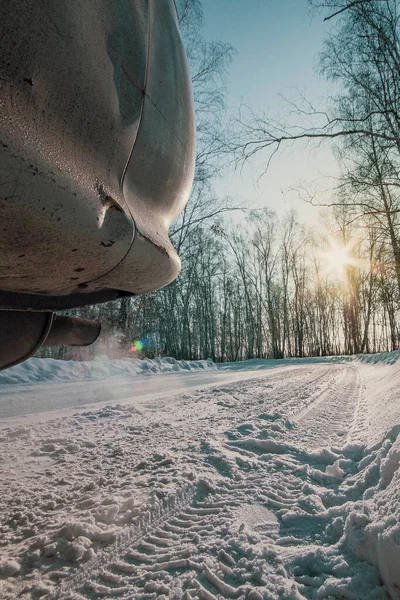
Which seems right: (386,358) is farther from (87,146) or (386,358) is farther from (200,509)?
(87,146)

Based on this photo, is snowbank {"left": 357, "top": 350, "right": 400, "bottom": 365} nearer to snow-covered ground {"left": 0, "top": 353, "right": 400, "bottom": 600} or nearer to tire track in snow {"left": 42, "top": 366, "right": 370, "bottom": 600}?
snow-covered ground {"left": 0, "top": 353, "right": 400, "bottom": 600}

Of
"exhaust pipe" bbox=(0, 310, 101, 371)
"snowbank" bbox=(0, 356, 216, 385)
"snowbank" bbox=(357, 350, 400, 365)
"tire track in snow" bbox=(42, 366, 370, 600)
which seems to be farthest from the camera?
"snowbank" bbox=(357, 350, 400, 365)

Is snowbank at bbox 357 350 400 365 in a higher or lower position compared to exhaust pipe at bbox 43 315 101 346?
lower

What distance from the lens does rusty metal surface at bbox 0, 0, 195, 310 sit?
604 mm

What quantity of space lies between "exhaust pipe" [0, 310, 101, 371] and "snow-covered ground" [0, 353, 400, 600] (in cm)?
68

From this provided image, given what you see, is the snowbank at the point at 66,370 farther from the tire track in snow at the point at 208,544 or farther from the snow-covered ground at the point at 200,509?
the tire track in snow at the point at 208,544

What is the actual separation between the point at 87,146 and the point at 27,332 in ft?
2.33

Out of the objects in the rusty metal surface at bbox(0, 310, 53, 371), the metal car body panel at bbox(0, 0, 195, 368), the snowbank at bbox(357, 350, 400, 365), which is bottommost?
the snowbank at bbox(357, 350, 400, 365)

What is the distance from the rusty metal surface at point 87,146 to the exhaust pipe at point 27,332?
307mm

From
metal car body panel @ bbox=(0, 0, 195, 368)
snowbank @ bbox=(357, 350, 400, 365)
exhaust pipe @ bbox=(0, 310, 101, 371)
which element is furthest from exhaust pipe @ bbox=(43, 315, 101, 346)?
snowbank @ bbox=(357, 350, 400, 365)

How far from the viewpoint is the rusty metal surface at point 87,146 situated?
60cm

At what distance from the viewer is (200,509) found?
4.84 ft

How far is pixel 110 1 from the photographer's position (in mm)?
794

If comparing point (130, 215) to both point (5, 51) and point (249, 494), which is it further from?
point (249, 494)
